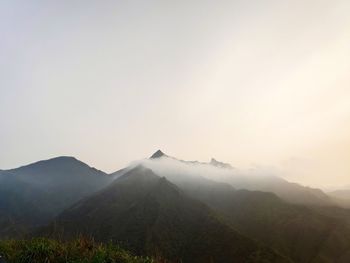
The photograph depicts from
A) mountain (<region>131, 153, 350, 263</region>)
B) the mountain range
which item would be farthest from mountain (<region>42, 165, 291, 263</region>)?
mountain (<region>131, 153, 350, 263</region>)

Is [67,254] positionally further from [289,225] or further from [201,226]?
[289,225]

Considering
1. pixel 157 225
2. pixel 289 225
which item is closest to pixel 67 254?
pixel 157 225

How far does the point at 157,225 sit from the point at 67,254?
11596cm

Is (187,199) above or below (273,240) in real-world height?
above

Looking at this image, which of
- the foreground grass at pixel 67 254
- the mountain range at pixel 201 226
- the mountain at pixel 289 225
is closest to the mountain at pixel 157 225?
the mountain range at pixel 201 226

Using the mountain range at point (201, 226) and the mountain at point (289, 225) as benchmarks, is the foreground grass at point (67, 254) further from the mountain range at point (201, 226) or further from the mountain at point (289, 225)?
the mountain at point (289, 225)

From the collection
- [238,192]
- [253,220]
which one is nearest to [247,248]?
[253,220]

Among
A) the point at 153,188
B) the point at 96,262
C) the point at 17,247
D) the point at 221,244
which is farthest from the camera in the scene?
the point at 153,188

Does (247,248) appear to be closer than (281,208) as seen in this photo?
Yes

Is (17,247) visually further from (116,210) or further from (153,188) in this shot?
(153,188)

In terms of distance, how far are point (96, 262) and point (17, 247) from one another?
6.18m

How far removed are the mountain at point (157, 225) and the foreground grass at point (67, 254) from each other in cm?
7675

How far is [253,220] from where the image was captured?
15050 centimetres

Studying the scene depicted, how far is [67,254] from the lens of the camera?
18781 millimetres
